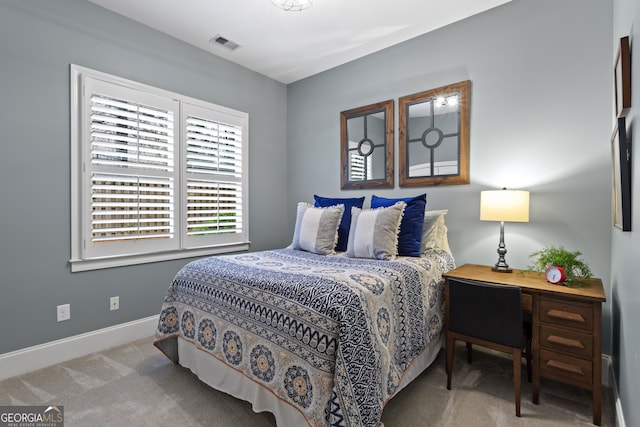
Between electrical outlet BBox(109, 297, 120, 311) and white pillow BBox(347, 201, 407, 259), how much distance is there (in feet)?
6.83

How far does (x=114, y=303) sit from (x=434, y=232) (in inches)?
112

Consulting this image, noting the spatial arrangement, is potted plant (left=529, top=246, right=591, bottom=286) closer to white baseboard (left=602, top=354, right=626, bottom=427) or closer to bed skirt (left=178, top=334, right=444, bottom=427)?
white baseboard (left=602, top=354, right=626, bottom=427)

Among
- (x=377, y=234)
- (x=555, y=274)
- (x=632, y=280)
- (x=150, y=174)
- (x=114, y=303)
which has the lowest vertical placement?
(x=114, y=303)

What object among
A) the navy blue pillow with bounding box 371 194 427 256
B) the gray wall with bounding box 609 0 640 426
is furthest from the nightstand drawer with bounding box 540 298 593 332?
the navy blue pillow with bounding box 371 194 427 256

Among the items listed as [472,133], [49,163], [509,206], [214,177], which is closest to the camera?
[509,206]

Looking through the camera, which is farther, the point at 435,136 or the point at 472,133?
the point at 435,136

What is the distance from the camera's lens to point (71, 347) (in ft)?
8.26

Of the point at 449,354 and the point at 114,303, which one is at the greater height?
the point at 114,303

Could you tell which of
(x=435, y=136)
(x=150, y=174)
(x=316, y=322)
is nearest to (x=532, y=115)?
(x=435, y=136)

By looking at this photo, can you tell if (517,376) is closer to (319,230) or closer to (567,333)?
(567,333)

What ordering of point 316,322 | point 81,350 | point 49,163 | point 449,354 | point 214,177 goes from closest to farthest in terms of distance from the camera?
1. point 316,322
2. point 449,354
3. point 49,163
4. point 81,350
5. point 214,177

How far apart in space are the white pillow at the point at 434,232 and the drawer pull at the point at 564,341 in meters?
1.00

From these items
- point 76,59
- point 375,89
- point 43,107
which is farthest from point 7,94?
point 375,89

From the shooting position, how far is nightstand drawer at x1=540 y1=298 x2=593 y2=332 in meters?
1.79
